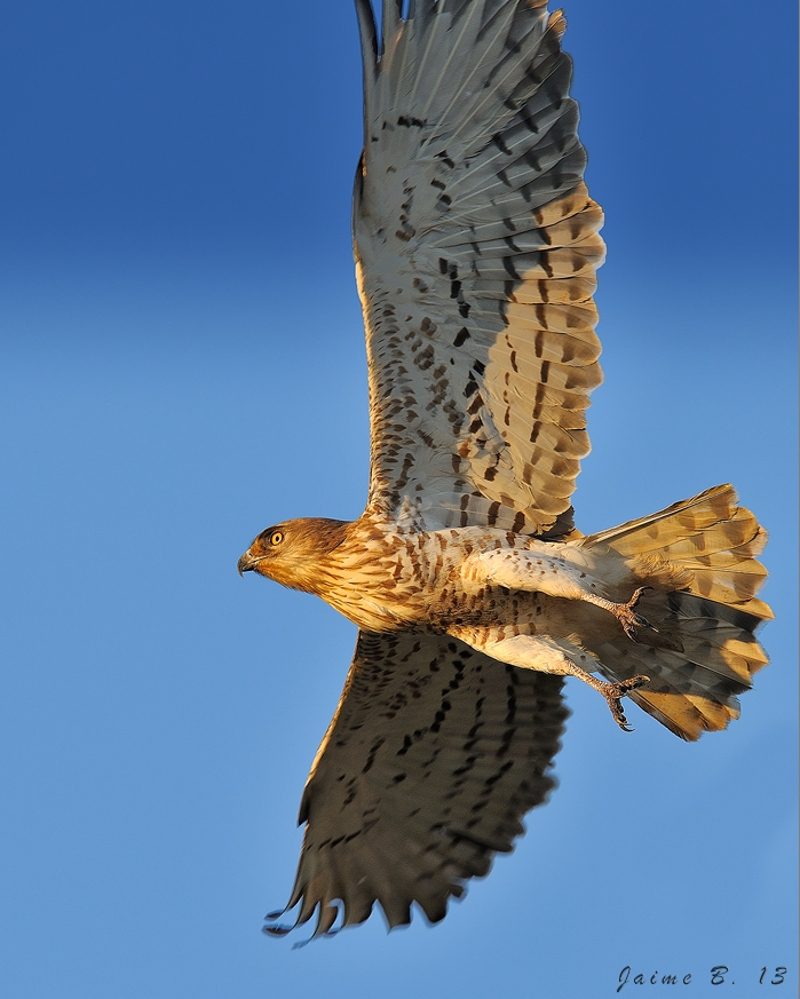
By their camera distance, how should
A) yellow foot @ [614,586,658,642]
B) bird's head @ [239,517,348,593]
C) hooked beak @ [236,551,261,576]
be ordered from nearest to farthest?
yellow foot @ [614,586,658,642] < bird's head @ [239,517,348,593] < hooked beak @ [236,551,261,576]

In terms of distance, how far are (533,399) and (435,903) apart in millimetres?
2739

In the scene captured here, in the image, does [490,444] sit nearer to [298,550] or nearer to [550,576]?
[550,576]

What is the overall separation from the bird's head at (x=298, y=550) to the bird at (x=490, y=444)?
0.01 metres

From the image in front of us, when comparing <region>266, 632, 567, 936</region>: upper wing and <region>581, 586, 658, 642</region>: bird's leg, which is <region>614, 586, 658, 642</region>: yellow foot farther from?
<region>266, 632, 567, 936</region>: upper wing

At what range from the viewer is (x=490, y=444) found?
748 centimetres

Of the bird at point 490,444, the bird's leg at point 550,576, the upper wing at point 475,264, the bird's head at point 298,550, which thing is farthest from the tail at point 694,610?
the bird's head at point 298,550

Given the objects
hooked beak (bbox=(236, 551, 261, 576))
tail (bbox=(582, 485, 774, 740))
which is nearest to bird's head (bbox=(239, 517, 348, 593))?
hooked beak (bbox=(236, 551, 261, 576))

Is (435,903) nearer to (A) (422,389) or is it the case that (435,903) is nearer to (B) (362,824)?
(B) (362,824)

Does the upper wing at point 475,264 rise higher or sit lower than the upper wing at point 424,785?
higher

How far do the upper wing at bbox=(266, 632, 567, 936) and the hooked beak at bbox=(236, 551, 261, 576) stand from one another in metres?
0.85

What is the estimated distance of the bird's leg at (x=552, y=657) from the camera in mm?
7090

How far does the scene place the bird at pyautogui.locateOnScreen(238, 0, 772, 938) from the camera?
6.92 m

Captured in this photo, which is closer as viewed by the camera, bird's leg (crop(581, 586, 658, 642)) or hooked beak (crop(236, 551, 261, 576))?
bird's leg (crop(581, 586, 658, 642))

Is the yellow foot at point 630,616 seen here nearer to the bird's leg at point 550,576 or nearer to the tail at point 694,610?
the bird's leg at point 550,576
